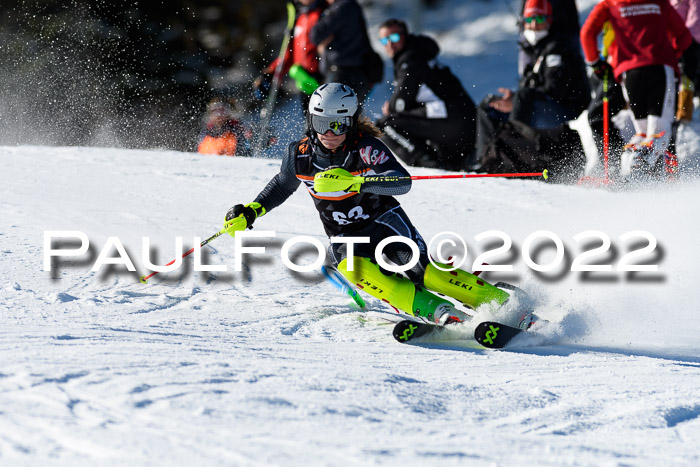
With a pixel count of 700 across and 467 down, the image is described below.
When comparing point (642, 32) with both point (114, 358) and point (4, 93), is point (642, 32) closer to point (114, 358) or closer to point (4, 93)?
point (114, 358)

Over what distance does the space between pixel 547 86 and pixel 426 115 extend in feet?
4.19

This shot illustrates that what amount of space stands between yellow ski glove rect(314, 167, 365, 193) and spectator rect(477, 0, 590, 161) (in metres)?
4.82

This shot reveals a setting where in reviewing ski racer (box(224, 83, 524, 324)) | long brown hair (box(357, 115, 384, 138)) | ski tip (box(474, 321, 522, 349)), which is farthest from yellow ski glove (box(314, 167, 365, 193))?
ski tip (box(474, 321, 522, 349))

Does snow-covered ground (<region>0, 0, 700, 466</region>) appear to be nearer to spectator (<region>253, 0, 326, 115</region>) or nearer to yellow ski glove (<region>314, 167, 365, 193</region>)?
yellow ski glove (<region>314, 167, 365, 193</region>)

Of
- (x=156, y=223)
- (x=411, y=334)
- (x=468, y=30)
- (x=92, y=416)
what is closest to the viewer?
(x=92, y=416)

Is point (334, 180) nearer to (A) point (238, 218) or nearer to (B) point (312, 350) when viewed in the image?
(A) point (238, 218)

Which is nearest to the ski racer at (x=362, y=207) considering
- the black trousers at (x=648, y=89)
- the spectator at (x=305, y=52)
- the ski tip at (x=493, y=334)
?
the ski tip at (x=493, y=334)

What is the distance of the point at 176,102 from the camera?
14.9m

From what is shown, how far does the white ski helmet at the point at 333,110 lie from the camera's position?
4820mm

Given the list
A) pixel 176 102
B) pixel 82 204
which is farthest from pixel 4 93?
pixel 82 204

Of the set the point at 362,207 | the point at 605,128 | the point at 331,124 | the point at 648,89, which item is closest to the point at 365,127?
the point at 331,124

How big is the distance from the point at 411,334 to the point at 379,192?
2.48 ft

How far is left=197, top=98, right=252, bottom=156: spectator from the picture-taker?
36.4ft

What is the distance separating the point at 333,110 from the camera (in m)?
4.82
